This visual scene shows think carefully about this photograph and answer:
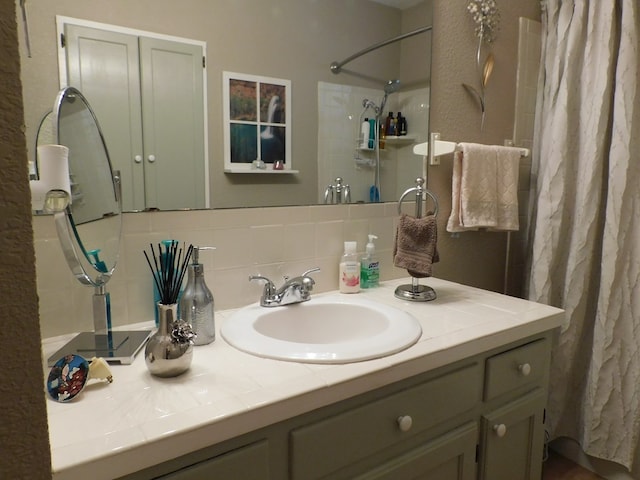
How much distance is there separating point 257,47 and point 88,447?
42.8 inches

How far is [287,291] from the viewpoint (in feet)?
4.31

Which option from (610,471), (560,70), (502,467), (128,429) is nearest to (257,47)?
(128,429)

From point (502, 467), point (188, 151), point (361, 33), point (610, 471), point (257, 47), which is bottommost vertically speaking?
point (610, 471)

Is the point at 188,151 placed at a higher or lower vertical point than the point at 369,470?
higher

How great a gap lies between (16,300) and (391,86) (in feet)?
4.73

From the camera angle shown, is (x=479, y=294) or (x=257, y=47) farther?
(x=479, y=294)

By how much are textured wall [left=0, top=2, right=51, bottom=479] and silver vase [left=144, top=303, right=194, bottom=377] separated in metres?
0.43

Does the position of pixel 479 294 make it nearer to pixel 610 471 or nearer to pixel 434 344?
pixel 434 344

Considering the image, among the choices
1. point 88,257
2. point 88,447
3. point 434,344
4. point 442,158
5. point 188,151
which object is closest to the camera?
point 88,447

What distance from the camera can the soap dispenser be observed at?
1.01m

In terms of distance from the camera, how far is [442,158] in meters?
1.70

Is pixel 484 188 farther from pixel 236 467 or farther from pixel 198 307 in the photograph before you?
pixel 236 467

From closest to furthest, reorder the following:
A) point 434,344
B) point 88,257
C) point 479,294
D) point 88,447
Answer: point 88,447, point 88,257, point 434,344, point 479,294

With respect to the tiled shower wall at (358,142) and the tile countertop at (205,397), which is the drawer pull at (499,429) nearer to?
the tile countertop at (205,397)
